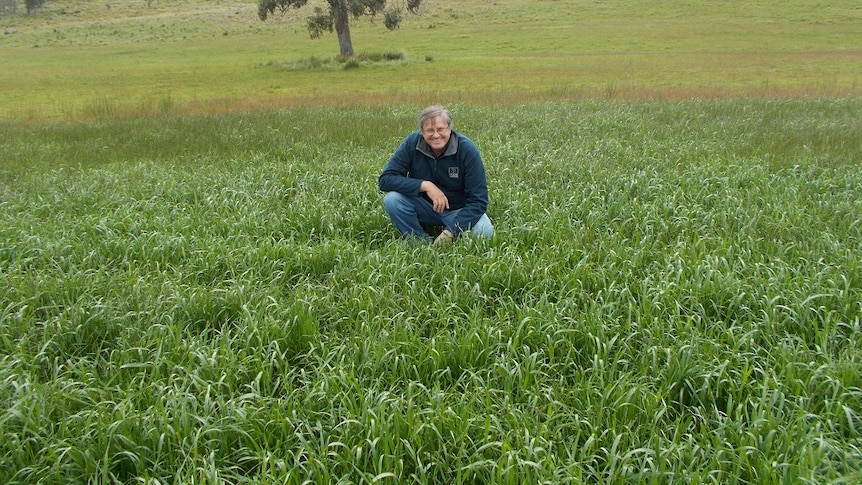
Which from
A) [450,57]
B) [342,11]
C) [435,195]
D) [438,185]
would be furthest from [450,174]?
[450,57]

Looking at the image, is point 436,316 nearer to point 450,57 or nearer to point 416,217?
point 416,217

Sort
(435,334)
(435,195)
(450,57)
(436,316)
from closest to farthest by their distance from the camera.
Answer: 1. (435,334)
2. (436,316)
3. (435,195)
4. (450,57)

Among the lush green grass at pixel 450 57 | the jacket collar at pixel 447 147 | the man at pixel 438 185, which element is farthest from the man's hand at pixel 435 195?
the lush green grass at pixel 450 57

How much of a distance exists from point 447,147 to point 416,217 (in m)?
0.82

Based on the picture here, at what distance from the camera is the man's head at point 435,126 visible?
18.0ft

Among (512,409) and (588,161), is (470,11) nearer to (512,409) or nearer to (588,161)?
(588,161)

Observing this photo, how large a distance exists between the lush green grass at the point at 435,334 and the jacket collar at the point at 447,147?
3.16 feet

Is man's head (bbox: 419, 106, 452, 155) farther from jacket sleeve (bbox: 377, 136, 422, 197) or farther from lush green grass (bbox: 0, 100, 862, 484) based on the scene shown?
lush green grass (bbox: 0, 100, 862, 484)

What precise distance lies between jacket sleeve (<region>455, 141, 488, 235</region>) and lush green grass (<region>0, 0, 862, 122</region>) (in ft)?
43.4

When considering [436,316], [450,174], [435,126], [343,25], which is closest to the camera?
[436,316]

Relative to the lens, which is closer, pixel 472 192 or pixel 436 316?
pixel 436 316

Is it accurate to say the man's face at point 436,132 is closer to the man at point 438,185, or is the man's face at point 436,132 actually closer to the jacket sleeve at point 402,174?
the man at point 438,185

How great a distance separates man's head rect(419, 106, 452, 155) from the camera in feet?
18.0

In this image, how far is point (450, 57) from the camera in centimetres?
4059
